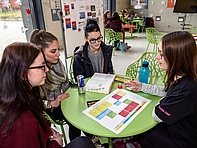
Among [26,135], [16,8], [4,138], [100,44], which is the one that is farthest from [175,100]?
[16,8]

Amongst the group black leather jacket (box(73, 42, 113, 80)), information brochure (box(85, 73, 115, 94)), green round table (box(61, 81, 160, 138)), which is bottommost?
green round table (box(61, 81, 160, 138))

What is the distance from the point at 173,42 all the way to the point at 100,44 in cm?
92

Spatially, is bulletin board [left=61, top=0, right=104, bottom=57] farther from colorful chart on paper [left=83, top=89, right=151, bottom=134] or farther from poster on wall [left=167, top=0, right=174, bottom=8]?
poster on wall [left=167, top=0, right=174, bottom=8]

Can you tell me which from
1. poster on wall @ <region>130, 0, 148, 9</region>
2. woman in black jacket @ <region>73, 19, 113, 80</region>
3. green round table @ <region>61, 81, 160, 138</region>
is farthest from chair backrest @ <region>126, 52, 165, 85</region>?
poster on wall @ <region>130, 0, 148, 9</region>

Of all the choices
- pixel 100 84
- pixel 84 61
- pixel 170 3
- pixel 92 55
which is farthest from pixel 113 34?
pixel 170 3

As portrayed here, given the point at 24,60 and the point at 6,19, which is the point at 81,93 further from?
the point at 6,19

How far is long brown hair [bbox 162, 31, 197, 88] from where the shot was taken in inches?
41.2

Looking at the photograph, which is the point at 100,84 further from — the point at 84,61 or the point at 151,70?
the point at 151,70

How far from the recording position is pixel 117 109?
1.14m

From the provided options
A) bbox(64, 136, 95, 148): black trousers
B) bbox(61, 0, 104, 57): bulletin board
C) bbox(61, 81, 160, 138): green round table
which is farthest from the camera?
bbox(61, 0, 104, 57): bulletin board

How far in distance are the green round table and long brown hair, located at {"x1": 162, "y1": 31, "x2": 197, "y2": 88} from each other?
0.30 metres

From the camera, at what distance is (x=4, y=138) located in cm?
77

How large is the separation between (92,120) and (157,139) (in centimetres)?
55

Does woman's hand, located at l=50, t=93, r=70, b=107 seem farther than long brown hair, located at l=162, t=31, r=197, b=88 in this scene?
Yes
